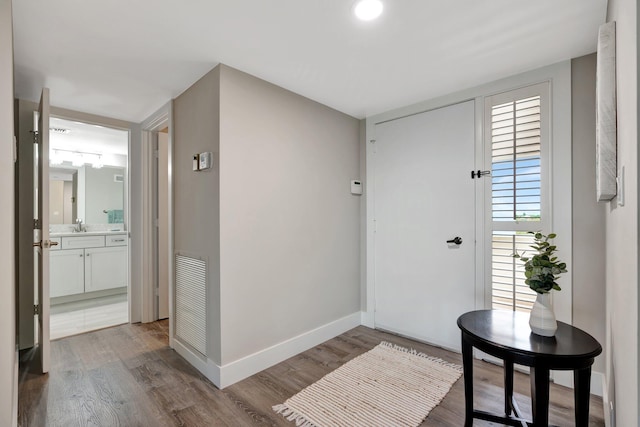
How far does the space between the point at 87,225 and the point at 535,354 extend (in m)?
6.04

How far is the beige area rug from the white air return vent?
35.6 inches

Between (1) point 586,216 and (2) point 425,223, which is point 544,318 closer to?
(1) point 586,216

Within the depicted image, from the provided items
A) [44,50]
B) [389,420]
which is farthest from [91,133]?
[389,420]

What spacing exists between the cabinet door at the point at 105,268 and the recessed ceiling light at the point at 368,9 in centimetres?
486

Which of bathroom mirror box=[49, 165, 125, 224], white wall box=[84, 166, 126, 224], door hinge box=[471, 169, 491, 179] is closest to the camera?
door hinge box=[471, 169, 491, 179]

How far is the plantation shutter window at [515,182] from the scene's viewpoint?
7.37 feet

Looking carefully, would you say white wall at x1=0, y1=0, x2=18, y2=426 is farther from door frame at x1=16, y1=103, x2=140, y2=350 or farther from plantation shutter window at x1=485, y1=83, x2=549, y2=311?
plantation shutter window at x1=485, y1=83, x2=549, y2=311

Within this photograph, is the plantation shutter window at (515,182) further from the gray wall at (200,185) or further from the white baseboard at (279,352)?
the gray wall at (200,185)

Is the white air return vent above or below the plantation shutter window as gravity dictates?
below

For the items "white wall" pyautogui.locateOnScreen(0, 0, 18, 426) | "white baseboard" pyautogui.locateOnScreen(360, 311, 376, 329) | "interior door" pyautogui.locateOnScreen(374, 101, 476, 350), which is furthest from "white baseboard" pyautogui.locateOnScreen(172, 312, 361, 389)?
"white wall" pyautogui.locateOnScreen(0, 0, 18, 426)

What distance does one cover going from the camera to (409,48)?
2014 millimetres

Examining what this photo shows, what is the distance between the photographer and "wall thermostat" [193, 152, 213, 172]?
7.39 feet

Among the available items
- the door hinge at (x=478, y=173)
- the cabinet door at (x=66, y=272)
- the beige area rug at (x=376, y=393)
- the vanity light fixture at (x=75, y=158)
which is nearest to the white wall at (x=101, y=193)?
the vanity light fixture at (x=75, y=158)

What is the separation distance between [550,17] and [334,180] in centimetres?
198
